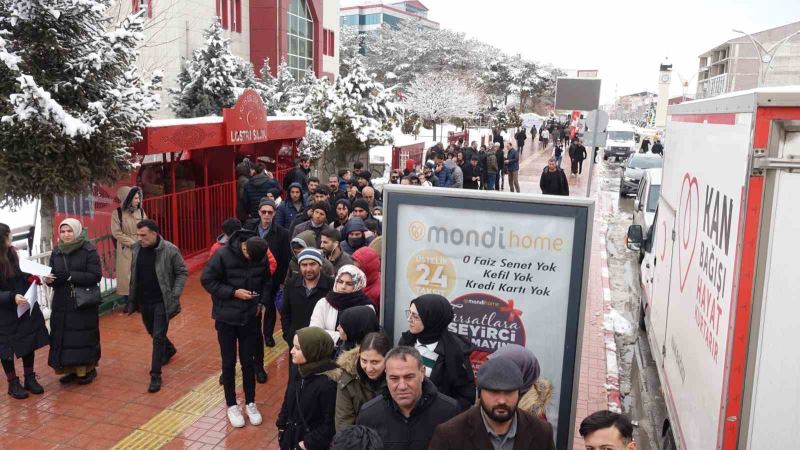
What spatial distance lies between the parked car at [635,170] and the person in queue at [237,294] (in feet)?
66.0

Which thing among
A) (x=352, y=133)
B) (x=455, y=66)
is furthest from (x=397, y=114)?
(x=455, y=66)

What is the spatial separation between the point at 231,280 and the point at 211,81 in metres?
17.5

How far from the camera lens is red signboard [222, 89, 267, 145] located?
1222 cm

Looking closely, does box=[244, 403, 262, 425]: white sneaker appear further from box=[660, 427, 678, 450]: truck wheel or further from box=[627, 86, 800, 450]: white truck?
box=[627, 86, 800, 450]: white truck

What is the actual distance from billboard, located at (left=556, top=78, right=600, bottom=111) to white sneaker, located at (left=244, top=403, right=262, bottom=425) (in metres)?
8.15

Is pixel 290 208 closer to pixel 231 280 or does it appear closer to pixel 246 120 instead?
pixel 231 280

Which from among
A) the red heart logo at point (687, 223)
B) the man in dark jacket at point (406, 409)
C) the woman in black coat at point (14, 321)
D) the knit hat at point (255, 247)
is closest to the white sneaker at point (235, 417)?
the knit hat at point (255, 247)

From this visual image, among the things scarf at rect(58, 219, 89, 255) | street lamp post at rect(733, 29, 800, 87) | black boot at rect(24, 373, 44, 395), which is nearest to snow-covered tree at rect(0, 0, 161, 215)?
scarf at rect(58, 219, 89, 255)

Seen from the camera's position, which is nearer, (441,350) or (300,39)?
(441,350)

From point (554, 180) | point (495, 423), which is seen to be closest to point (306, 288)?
point (495, 423)

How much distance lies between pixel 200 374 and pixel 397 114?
49.4 feet

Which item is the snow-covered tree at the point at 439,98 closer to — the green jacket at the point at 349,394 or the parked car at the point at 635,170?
the parked car at the point at 635,170

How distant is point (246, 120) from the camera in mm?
12695

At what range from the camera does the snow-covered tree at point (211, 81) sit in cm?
2198
